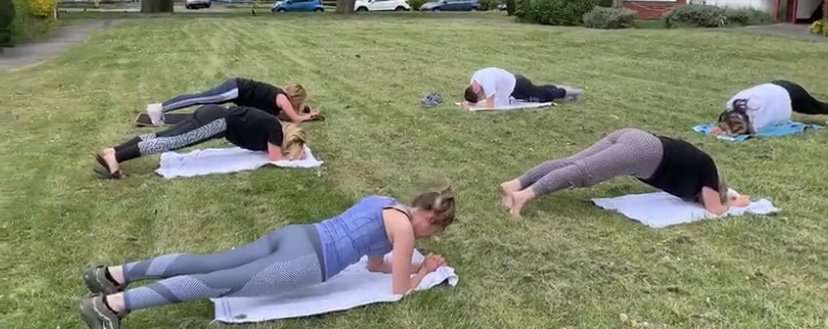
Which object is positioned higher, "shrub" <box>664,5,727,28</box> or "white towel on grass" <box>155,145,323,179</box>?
"shrub" <box>664,5,727,28</box>

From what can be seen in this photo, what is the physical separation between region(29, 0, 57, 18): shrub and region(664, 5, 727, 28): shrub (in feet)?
51.4

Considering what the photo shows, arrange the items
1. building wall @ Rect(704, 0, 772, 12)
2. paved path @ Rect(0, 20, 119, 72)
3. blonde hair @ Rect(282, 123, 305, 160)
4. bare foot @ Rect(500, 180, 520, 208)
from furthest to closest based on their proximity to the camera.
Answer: building wall @ Rect(704, 0, 772, 12) < paved path @ Rect(0, 20, 119, 72) < blonde hair @ Rect(282, 123, 305, 160) < bare foot @ Rect(500, 180, 520, 208)

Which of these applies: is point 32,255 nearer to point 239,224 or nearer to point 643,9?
point 239,224

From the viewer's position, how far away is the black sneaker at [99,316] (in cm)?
311

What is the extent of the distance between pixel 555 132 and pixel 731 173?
178cm

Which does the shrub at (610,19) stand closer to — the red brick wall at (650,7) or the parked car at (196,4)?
the red brick wall at (650,7)

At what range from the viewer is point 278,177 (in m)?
5.61

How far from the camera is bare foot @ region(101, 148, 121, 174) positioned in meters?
5.52

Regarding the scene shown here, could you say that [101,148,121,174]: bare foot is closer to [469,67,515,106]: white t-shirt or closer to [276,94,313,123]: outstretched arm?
[276,94,313,123]: outstretched arm

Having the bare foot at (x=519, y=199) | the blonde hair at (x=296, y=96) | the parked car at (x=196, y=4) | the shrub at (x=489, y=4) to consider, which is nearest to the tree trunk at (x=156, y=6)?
the parked car at (x=196, y=4)

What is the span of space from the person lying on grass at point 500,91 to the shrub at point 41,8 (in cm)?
1310

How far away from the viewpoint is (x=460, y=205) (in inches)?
195

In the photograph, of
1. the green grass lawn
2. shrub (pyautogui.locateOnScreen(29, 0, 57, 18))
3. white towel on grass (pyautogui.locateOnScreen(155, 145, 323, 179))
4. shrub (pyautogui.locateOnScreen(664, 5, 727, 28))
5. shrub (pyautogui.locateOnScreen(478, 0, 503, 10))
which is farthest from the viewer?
shrub (pyautogui.locateOnScreen(478, 0, 503, 10))

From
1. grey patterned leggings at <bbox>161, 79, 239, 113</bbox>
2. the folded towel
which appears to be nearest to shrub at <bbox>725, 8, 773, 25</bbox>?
the folded towel
